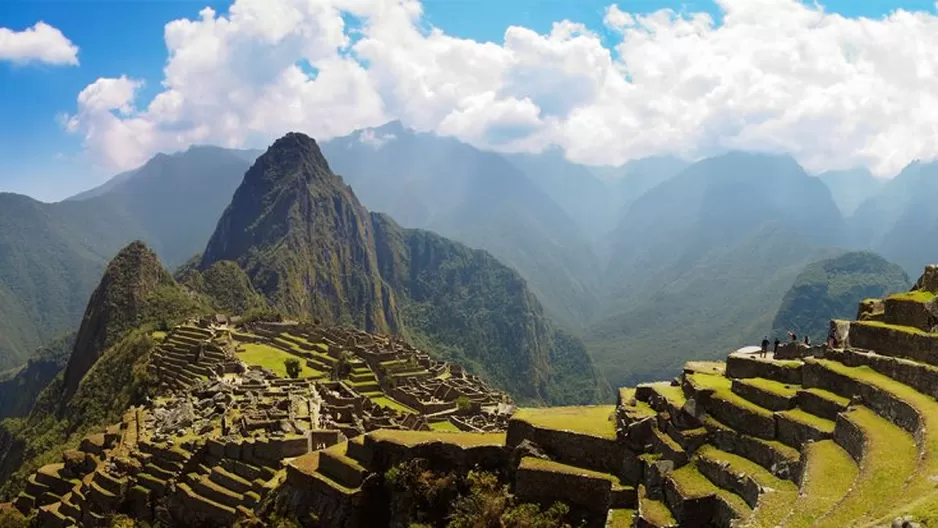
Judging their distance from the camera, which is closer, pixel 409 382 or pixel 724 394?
pixel 724 394

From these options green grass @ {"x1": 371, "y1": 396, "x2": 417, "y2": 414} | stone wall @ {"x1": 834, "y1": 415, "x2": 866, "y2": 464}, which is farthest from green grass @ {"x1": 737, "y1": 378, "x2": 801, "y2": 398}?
green grass @ {"x1": 371, "y1": 396, "x2": 417, "y2": 414}

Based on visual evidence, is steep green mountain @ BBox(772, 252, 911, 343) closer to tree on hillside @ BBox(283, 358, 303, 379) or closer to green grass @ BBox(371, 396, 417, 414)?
green grass @ BBox(371, 396, 417, 414)

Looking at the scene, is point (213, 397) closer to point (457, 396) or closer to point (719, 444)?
point (457, 396)

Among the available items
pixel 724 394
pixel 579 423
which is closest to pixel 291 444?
pixel 579 423

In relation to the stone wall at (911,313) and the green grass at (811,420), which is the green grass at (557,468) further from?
the stone wall at (911,313)

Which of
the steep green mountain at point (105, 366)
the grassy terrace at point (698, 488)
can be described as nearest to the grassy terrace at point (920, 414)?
the grassy terrace at point (698, 488)
